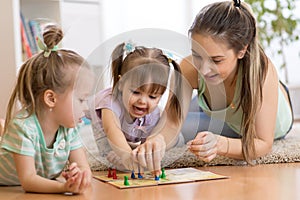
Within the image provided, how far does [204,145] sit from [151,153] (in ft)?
0.59

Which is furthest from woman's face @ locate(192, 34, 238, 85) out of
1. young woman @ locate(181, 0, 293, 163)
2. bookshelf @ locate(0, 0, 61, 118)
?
bookshelf @ locate(0, 0, 61, 118)

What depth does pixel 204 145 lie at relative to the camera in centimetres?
127

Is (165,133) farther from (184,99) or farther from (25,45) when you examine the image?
(25,45)

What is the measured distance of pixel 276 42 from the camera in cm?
350

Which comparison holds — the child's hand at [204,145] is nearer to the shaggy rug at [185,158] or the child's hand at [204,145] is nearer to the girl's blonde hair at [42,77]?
the shaggy rug at [185,158]

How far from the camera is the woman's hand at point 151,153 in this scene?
44.9 inches

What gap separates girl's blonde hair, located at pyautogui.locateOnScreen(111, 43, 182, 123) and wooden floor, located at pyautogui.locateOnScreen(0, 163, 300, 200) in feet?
0.71

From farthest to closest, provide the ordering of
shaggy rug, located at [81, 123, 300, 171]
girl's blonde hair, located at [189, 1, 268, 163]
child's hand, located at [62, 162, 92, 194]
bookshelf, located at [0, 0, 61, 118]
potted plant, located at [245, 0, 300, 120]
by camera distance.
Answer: potted plant, located at [245, 0, 300, 120], bookshelf, located at [0, 0, 61, 118], girl's blonde hair, located at [189, 1, 268, 163], shaggy rug, located at [81, 123, 300, 171], child's hand, located at [62, 162, 92, 194]

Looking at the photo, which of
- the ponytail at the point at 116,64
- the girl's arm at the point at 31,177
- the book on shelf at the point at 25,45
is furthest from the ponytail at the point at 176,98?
the book on shelf at the point at 25,45

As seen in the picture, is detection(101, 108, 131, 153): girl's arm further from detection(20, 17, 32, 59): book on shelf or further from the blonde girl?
detection(20, 17, 32, 59): book on shelf

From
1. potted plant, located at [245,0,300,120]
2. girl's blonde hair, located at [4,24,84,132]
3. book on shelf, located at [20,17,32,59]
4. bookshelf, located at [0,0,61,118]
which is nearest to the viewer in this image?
girl's blonde hair, located at [4,24,84,132]

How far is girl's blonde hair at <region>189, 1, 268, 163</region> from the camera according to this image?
4.50 feet

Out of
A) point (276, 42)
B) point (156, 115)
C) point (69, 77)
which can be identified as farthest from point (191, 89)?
point (276, 42)

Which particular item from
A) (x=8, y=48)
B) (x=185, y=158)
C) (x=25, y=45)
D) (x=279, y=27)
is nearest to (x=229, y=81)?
(x=185, y=158)
